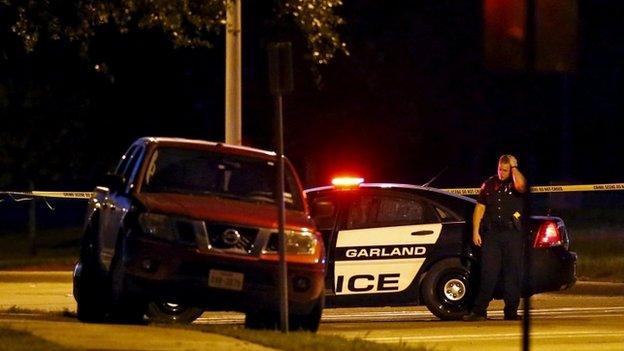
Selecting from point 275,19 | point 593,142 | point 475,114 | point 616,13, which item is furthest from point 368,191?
point 593,142

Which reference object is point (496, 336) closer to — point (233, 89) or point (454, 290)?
point (454, 290)

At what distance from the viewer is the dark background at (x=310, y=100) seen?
1235 inches

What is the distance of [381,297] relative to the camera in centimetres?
1600

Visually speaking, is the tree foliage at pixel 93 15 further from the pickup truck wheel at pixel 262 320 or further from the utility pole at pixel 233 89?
the pickup truck wheel at pixel 262 320

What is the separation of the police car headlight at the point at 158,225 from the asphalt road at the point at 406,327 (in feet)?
2.55

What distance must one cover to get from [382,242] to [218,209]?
12.5 ft

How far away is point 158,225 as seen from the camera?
12.3 metres

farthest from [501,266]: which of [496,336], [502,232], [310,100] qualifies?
[310,100]

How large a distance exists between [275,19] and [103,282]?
6063 mm

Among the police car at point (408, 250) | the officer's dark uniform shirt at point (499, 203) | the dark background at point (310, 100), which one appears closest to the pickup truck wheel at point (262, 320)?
the police car at point (408, 250)

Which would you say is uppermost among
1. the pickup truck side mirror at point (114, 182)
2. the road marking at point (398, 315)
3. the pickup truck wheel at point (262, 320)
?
the pickup truck side mirror at point (114, 182)

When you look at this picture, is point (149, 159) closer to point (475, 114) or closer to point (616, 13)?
point (475, 114)

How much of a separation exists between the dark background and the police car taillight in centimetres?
856

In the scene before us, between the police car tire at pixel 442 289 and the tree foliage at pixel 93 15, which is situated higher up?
the tree foliage at pixel 93 15
